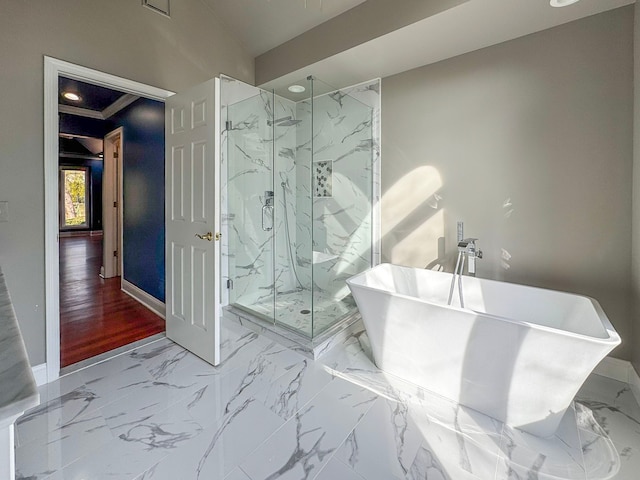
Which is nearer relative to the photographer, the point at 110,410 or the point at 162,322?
the point at 110,410

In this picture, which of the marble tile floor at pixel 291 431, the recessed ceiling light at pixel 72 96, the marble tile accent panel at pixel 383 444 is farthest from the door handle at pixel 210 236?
the recessed ceiling light at pixel 72 96

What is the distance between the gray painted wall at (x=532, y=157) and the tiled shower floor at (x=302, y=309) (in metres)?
0.87

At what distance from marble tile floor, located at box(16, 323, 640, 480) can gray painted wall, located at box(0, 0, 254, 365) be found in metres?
0.72

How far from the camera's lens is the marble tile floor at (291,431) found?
4.68 ft

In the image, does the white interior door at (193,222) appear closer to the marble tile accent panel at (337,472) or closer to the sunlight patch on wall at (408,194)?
the marble tile accent panel at (337,472)

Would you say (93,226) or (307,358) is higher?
(93,226)

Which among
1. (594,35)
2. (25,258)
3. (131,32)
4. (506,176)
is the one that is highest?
(131,32)

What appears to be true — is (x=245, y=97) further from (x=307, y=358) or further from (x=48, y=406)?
(x=48, y=406)

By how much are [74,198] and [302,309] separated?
10198 millimetres

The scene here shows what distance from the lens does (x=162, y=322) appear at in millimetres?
3141

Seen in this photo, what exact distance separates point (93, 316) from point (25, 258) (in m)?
1.42

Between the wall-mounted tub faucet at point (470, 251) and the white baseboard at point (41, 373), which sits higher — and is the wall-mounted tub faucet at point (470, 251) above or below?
above

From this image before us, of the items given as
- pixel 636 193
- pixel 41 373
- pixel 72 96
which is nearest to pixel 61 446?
pixel 41 373

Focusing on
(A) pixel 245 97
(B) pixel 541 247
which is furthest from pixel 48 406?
(B) pixel 541 247
